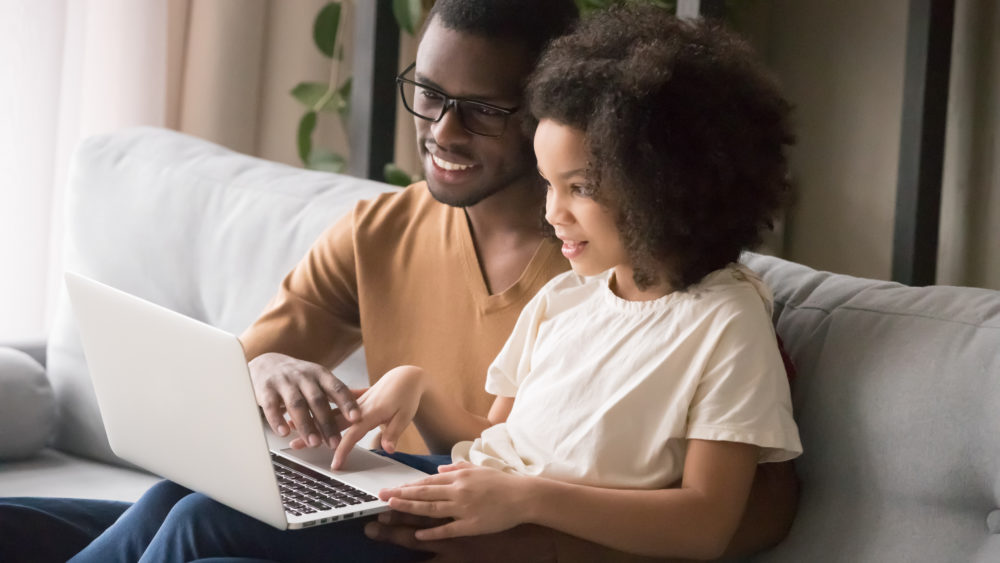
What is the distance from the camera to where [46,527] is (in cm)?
127

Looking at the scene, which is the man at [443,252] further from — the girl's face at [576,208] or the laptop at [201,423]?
the girl's face at [576,208]

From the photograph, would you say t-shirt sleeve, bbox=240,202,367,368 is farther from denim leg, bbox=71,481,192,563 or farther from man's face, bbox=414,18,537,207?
denim leg, bbox=71,481,192,563

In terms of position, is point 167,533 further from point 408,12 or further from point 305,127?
→ point 305,127

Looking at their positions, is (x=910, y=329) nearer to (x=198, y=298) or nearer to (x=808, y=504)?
(x=808, y=504)

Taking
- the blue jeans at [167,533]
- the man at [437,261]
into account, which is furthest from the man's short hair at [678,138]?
the blue jeans at [167,533]

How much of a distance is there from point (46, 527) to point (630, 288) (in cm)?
69

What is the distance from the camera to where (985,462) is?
3.29 ft

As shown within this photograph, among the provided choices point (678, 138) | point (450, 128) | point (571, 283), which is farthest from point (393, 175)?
point (678, 138)

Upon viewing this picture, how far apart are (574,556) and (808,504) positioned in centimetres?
25

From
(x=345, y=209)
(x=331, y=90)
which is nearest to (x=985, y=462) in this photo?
(x=345, y=209)

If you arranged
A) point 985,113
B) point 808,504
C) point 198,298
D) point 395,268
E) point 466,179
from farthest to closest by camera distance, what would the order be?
point 985,113 < point 198,298 < point 395,268 < point 466,179 < point 808,504

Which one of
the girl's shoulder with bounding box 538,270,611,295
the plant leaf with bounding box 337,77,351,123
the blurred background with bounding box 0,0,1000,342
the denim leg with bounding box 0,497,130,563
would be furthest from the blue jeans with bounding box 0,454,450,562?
the plant leaf with bounding box 337,77,351,123

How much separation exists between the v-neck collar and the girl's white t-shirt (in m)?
0.20

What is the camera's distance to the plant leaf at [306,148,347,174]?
2.60 m
